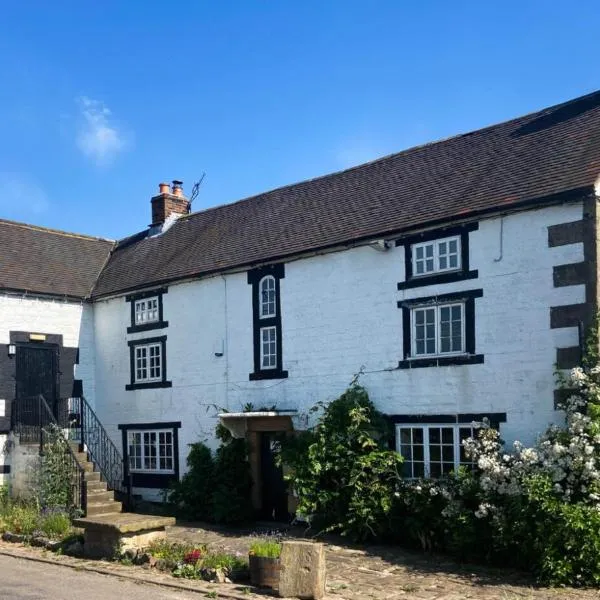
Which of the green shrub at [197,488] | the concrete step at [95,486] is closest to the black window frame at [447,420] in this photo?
the green shrub at [197,488]

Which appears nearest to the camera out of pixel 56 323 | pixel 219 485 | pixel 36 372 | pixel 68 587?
pixel 68 587

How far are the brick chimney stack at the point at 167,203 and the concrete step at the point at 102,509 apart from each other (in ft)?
29.2

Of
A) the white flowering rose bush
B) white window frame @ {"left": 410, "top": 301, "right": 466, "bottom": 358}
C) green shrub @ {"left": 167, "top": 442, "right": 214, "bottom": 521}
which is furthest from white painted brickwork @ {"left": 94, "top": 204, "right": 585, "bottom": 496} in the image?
the white flowering rose bush

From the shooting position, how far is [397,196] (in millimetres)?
15633

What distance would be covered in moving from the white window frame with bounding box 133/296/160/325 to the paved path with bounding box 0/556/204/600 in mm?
8191

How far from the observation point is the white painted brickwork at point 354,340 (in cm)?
1227

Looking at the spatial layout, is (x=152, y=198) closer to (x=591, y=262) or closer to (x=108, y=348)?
(x=108, y=348)

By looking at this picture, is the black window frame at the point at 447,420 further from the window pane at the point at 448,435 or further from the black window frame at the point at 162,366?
the black window frame at the point at 162,366

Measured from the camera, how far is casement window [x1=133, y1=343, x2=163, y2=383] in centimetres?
1903

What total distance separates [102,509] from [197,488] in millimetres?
2030

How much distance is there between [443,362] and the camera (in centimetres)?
1332

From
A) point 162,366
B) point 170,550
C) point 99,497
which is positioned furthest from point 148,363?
point 170,550

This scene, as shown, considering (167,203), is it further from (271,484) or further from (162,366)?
A: (271,484)

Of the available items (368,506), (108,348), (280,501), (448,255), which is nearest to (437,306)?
(448,255)
